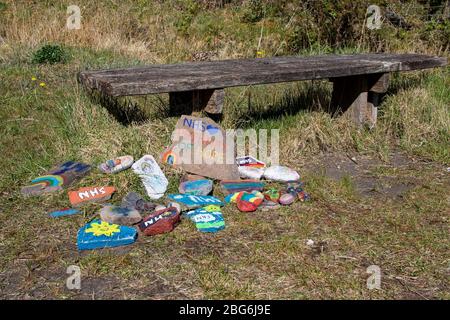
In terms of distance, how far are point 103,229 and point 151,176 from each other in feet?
2.16

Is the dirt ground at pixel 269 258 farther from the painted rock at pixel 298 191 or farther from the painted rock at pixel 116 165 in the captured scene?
the painted rock at pixel 116 165

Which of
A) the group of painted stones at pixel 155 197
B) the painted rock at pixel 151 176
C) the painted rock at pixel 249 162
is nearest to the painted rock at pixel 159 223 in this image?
the group of painted stones at pixel 155 197

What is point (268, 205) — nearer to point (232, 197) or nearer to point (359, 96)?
point (232, 197)

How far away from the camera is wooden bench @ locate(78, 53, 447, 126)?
3.51 metres

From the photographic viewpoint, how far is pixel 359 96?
15.8ft

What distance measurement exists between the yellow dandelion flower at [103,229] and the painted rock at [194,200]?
0.46 meters

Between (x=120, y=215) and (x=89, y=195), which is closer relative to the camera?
(x=120, y=215)

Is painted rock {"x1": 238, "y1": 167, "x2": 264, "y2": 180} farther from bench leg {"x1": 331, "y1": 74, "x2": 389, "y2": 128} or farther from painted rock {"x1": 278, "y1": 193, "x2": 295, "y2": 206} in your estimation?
bench leg {"x1": 331, "y1": 74, "x2": 389, "y2": 128}

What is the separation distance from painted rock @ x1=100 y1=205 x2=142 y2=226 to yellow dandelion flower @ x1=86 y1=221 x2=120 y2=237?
0.14 ft

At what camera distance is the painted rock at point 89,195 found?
3.31 metres

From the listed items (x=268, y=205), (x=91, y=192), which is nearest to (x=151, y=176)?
(x=91, y=192)
